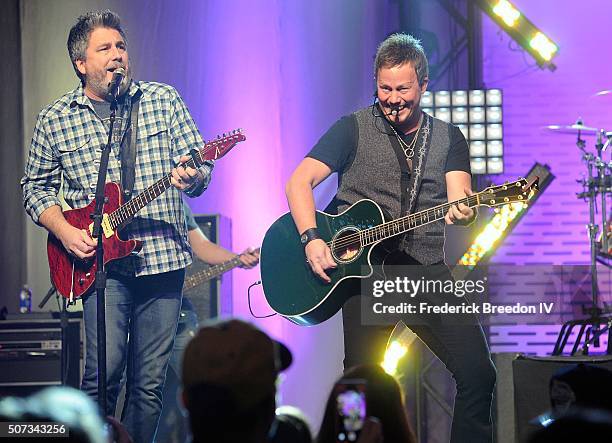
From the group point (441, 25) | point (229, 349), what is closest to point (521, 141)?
point (441, 25)

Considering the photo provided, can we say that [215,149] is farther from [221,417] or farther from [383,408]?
[221,417]

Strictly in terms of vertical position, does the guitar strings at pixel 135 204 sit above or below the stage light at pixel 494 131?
below

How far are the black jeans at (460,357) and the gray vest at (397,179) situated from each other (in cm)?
39

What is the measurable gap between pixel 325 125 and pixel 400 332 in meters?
2.09

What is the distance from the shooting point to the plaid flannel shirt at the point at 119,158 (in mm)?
5105

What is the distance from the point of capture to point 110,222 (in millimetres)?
5012

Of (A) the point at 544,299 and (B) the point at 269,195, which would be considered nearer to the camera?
(B) the point at 269,195

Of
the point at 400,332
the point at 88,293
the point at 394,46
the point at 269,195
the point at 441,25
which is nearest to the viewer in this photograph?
the point at 394,46

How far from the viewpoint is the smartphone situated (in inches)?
90.6

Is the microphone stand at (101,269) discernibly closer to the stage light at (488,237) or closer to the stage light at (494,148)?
the stage light at (488,237)

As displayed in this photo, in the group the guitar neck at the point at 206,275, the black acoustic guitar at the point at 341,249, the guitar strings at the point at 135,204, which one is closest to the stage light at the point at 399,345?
the guitar neck at the point at 206,275

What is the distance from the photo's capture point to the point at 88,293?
4.97 meters

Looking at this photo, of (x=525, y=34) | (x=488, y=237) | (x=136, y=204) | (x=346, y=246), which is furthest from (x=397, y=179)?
(x=525, y=34)

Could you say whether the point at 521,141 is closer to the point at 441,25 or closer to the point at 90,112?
the point at 441,25
